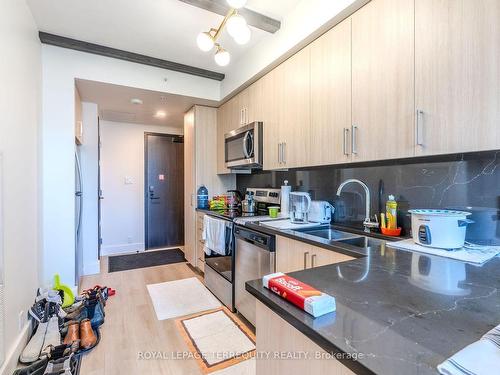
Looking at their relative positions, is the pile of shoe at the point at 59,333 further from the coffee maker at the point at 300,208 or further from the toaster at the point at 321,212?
the toaster at the point at 321,212

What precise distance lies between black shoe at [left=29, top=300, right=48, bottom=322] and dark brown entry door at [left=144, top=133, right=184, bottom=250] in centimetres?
259

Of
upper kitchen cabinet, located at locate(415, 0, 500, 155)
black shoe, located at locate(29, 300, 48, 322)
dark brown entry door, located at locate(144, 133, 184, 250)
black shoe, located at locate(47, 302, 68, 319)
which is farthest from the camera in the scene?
dark brown entry door, located at locate(144, 133, 184, 250)

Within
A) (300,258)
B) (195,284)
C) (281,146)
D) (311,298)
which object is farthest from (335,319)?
(195,284)

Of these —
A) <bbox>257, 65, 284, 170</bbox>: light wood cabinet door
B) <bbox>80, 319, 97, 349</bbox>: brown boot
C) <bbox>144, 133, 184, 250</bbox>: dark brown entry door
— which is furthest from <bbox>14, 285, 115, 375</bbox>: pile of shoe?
<bbox>144, 133, 184, 250</bbox>: dark brown entry door

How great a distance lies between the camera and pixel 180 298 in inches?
106

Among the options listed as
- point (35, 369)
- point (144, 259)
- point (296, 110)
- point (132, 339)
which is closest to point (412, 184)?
point (296, 110)

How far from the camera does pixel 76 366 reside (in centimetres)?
166

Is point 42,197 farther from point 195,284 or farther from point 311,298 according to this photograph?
point 311,298

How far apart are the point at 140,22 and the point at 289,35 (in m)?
1.31

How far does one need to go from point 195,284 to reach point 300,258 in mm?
1862

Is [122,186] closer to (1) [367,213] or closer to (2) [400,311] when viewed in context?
(1) [367,213]

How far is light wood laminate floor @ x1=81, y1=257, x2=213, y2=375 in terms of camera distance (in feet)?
5.50

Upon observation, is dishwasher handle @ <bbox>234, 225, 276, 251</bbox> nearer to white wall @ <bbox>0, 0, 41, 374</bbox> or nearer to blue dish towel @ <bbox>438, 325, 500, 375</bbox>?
blue dish towel @ <bbox>438, 325, 500, 375</bbox>

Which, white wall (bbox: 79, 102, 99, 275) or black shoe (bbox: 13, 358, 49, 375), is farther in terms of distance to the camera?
white wall (bbox: 79, 102, 99, 275)
